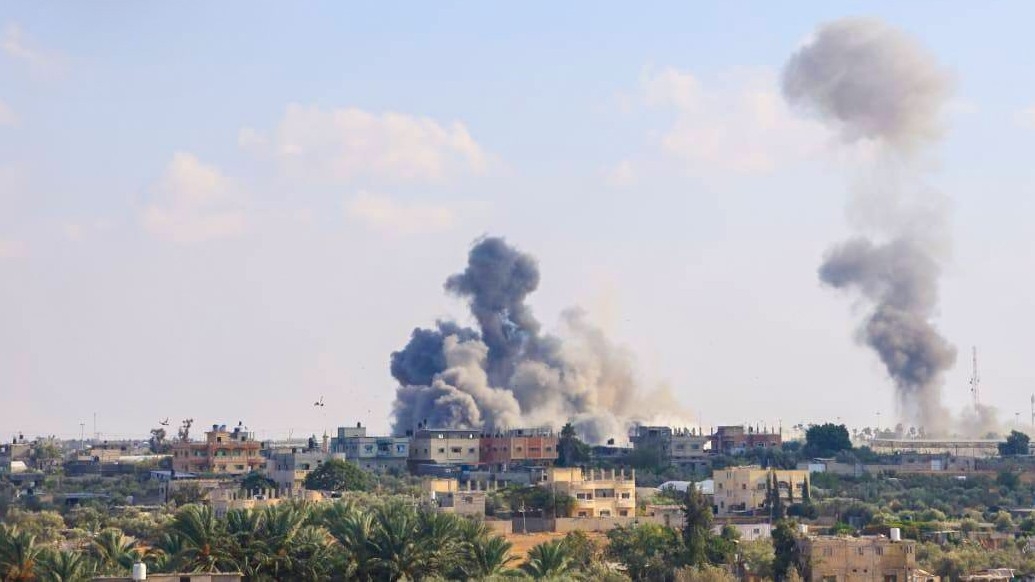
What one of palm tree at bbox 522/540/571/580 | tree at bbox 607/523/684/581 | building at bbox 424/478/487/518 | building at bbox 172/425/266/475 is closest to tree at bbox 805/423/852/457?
building at bbox 172/425/266/475

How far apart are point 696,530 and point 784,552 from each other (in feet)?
11.6

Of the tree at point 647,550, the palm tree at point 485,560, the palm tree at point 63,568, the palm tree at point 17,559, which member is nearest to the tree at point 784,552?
the tree at point 647,550

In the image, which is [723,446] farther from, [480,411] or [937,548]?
[937,548]

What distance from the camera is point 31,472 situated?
441 ft

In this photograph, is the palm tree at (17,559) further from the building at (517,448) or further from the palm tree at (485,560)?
the building at (517,448)

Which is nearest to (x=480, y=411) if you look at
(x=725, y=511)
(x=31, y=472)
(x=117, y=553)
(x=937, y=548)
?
(x=31, y=472)

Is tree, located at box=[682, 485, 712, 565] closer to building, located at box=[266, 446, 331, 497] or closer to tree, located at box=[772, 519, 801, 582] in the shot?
tree, located at box=[772, 519, 801, 582]

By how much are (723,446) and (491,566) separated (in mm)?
103487

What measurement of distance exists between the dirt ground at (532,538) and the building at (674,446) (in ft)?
185

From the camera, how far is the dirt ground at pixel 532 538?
77256 millimetres

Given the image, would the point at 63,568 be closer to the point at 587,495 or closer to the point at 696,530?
the point at 696,530

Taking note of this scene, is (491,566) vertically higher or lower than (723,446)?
lower

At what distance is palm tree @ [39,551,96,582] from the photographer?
163 feet

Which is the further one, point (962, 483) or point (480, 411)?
point (480, 411)
